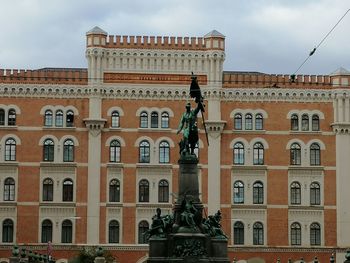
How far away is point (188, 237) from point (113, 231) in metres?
34.8

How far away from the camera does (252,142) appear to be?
265 ft

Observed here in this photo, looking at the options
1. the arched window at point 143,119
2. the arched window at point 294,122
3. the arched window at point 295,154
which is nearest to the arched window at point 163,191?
the arched window at point 143,119

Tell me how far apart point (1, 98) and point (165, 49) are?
1431 cm

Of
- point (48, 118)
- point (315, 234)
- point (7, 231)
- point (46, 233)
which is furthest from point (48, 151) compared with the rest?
point (315, 234)

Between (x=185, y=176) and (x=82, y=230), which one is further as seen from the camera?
(x=82, y=230)

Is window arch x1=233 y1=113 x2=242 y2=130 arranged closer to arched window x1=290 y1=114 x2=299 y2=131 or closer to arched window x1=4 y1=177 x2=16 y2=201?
arched window x1=290 y1=114 x2=299 y2=131

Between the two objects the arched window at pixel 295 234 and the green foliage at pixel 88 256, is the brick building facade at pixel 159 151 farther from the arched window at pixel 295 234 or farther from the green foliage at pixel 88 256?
the green foliage at pixel 88 256

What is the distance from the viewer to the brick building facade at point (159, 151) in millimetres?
78688

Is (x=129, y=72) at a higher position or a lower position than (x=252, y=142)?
higher

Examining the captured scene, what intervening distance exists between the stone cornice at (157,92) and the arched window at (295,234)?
35.0ft

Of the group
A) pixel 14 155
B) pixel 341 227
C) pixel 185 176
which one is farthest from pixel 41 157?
pixel 185 176

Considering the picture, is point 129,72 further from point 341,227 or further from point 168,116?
point 341,227

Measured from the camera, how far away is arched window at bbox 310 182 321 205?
3145 inches

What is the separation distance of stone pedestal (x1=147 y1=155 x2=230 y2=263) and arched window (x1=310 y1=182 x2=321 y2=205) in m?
35.0
